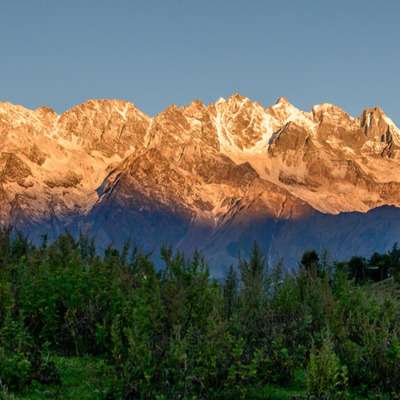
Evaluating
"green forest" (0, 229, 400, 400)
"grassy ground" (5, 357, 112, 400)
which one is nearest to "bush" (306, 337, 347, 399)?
"green forest" (0, 229, 400, 400)

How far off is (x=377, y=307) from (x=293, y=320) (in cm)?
632

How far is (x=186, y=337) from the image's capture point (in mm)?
21391

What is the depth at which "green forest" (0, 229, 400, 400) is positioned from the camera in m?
20.4

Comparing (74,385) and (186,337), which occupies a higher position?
(186,337)

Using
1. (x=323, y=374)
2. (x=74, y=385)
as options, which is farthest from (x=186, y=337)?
(x=323, y=374)

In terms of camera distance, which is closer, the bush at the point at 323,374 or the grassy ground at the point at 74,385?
the bush at the point at 323,374

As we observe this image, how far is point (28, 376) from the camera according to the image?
69.7 ft

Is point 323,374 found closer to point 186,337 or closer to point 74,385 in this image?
point 186,337

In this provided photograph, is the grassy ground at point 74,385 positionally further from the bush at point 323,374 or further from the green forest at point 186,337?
the bush at point 323,374

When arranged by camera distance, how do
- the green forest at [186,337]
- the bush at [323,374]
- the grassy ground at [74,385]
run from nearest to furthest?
the bush at [323,374]
the green forest at [186,337]
the grassy ground at [74,385]

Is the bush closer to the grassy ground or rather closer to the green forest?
the green forest

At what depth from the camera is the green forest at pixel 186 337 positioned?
2039cm

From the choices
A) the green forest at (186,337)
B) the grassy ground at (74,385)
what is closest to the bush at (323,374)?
the green forest at (186,337)

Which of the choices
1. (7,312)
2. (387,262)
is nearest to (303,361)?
(7,312)
